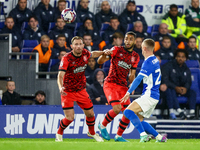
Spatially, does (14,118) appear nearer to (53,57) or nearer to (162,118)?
(53,57)

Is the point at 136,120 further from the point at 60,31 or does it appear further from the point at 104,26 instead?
the point at 104,26

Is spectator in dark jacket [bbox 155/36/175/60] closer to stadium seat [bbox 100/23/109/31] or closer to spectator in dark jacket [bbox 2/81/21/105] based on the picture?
stadium seat [bbox 100/23/109/31]

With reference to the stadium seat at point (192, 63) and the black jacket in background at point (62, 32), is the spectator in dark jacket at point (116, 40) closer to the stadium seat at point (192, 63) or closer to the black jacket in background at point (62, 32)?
the black jacket in background at point (62, 32)

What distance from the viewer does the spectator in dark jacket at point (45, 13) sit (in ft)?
43.4

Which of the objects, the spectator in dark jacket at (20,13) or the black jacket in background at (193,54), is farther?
the spectator in dark jacket at (20,13)

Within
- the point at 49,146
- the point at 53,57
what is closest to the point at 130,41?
the point at 49,146

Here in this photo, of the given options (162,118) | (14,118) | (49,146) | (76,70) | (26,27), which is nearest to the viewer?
(49,146)

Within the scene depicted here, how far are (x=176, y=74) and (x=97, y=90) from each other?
8.85ft

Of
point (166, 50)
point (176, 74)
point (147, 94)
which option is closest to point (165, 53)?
point (166, 50)

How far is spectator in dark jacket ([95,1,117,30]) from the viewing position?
44.2ft

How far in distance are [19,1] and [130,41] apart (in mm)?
6442

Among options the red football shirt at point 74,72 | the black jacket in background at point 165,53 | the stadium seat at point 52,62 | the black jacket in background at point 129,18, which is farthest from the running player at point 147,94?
the black jacket in background at point 129,18

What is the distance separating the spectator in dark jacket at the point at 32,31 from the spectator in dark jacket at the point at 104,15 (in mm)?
2108

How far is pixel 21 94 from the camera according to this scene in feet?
37.2
